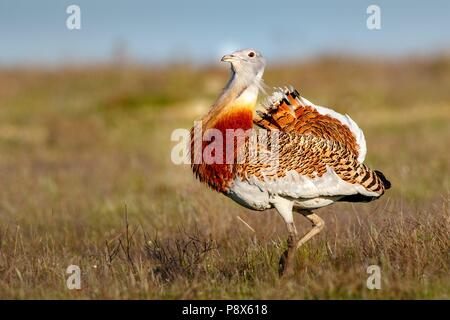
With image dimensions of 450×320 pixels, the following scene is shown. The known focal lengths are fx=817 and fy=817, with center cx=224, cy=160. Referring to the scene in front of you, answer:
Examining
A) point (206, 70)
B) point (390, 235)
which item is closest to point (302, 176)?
point (390, 235)

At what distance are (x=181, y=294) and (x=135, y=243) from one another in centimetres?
138

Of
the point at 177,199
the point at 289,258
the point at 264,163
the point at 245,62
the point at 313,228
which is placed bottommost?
the point at 289,258

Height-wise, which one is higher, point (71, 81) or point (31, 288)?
point (71, 81)

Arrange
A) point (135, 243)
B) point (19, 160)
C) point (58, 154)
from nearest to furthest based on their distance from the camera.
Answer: point (135, 243)
point (19, 160)
point (58, 154)

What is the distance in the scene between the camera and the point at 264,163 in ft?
14.7

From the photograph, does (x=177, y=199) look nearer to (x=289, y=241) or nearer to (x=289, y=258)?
(x=289, y=241)

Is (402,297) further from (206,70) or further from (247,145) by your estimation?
(206,70)

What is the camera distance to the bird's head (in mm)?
4660

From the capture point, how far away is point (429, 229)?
487 centimetres

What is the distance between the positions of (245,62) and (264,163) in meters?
0.62

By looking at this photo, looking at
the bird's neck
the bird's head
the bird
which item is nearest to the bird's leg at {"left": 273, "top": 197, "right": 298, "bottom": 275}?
the bird

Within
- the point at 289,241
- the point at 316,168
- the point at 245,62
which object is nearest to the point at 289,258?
the point at 289,241

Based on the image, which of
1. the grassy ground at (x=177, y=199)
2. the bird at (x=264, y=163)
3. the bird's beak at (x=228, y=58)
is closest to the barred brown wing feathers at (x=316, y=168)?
the bird at (x=264, y=163)
